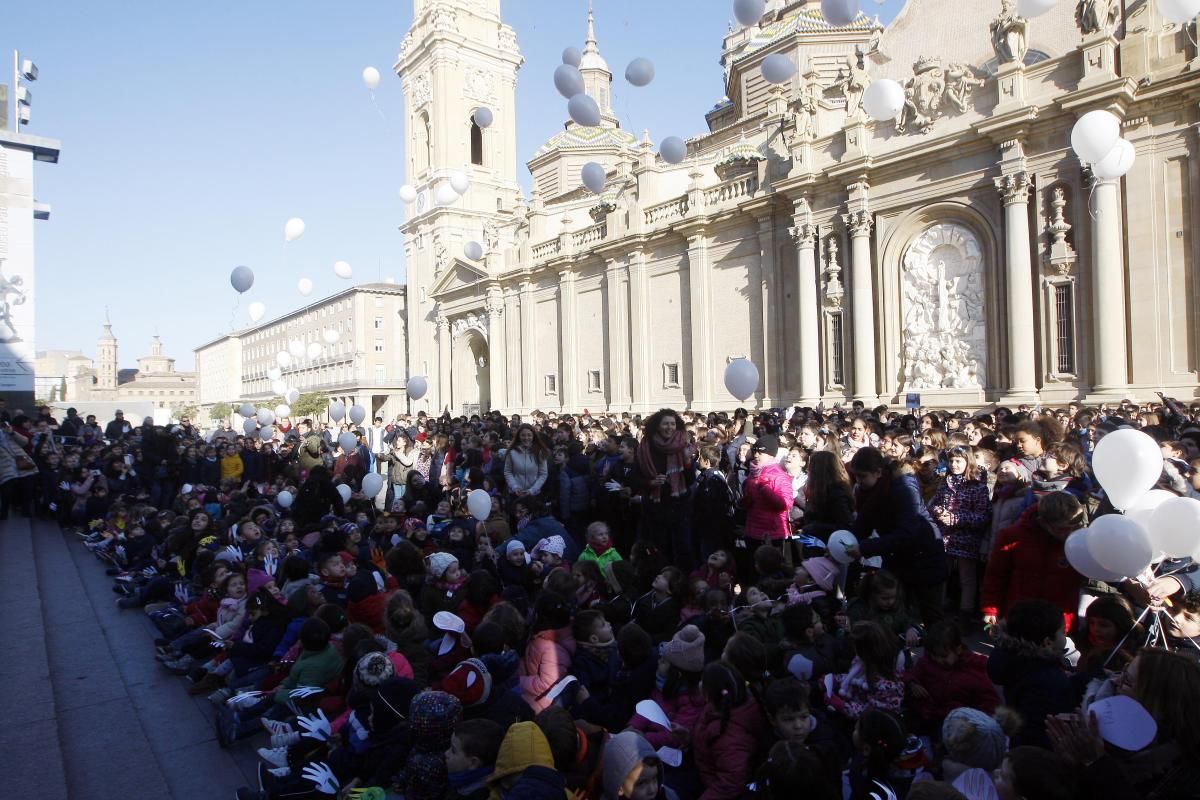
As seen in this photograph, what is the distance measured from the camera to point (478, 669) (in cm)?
474

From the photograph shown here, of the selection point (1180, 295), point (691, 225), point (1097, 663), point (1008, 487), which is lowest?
point (1097, 663)

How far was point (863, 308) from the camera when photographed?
781 inches

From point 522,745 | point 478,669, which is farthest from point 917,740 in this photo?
point 478,669

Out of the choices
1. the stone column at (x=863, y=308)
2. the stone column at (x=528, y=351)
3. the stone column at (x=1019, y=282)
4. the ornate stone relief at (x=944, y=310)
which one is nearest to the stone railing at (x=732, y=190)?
the stone column at (x=863, y=308)

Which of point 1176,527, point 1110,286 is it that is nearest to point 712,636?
point 1176,527

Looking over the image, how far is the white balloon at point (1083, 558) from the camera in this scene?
454cm

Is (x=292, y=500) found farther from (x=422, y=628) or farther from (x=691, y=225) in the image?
(x=691, y=225)

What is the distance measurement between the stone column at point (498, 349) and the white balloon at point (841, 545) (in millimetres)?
29537

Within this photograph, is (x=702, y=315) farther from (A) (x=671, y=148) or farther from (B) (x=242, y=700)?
(B) (x=242, y=700)

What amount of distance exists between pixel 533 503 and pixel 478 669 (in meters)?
5.03

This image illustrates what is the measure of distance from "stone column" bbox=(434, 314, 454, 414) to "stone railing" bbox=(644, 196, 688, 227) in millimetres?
15491

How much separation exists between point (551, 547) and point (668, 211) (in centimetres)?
2044

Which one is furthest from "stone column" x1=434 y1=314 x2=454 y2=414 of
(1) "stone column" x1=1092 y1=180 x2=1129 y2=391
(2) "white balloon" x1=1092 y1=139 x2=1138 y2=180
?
(2) "white balloon" x1=1092 y1=139 x2=1138 y2=180

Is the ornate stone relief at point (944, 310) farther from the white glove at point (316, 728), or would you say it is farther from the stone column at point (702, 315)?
the white glove at point (316, 728)
